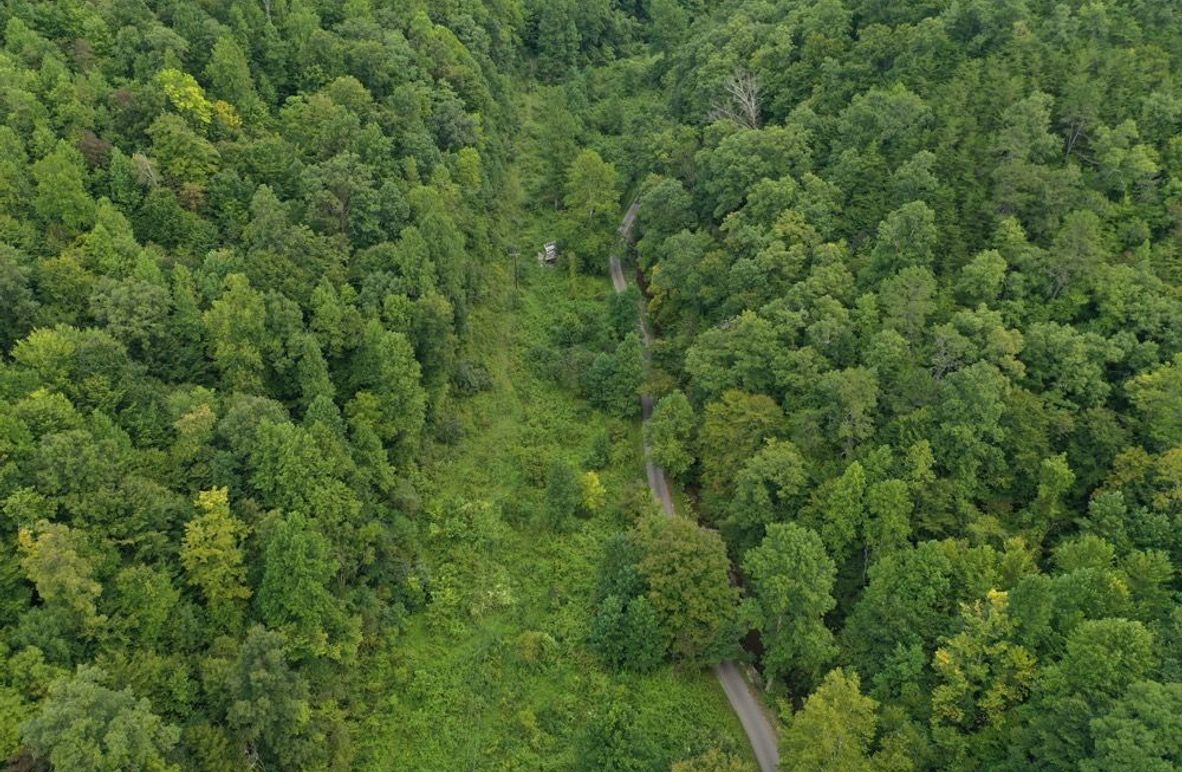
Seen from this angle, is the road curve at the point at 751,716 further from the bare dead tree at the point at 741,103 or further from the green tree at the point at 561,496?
the bare dead tree at the point at 741,103

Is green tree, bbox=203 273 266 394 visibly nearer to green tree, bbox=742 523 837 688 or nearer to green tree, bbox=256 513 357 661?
green tree, bbox=256 513 357 661

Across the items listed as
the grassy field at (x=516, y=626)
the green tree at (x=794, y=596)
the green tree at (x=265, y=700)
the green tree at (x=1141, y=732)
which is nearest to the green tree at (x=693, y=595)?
the green tree at (x=794, y=596)

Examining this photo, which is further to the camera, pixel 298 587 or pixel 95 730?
pixel 298 587

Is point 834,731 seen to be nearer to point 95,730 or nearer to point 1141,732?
point 1141,732

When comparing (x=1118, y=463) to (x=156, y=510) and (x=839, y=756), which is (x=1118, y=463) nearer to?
(x=839, y=756)

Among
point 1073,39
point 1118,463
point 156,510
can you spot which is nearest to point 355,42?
point 156,510

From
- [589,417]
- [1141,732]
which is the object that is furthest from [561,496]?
[1141,732]

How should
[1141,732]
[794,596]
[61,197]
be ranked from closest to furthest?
[1141,732] → [794,596] → [61,197]
